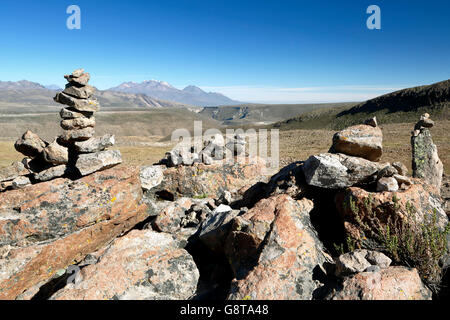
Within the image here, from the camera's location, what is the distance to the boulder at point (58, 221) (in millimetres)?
6660

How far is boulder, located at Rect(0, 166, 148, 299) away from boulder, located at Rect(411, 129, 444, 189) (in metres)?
13.2

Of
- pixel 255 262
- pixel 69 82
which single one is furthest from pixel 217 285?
pixel 69 82

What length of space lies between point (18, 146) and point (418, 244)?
12.1 meters

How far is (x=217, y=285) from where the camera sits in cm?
524

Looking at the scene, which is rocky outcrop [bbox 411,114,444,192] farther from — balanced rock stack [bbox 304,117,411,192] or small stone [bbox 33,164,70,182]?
small stone [bbox 33,164,70,182]

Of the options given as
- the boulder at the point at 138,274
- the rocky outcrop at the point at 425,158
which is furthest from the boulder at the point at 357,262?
the rocky outcrop at the point at 425,158

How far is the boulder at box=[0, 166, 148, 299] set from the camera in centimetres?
666

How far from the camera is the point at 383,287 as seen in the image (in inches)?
148

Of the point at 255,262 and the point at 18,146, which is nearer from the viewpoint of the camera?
the point at 255,262

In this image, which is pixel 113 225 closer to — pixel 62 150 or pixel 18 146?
pixel 62 150

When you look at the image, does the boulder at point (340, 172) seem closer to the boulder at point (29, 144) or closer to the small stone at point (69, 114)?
the small stone at point (69, 114)

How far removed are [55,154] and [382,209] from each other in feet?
32.8

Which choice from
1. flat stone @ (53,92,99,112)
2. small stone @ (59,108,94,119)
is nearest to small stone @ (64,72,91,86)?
flat stone @ (53,92,99,112)
